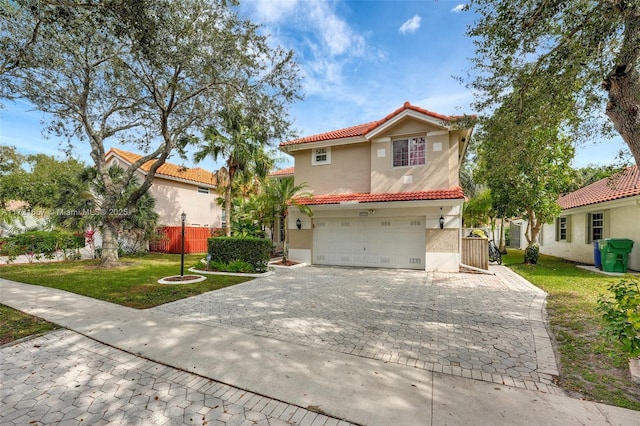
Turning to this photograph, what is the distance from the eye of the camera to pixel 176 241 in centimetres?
2112

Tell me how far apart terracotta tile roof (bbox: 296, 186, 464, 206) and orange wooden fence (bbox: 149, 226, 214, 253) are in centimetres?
1075

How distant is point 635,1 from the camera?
194 inches

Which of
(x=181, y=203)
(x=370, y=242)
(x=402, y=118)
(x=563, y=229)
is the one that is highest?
(x=402, y=118)

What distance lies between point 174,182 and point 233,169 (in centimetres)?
1125

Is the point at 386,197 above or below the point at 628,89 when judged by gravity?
below

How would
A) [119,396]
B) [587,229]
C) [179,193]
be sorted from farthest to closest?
[179,193]
[587,229]
[119,396]

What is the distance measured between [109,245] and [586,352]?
56.9ft

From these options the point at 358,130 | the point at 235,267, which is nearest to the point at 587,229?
the point at 358,130

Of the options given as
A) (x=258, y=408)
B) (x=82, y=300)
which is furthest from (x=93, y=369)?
(x=82, y=300)

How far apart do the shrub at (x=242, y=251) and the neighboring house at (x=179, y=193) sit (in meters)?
9.28

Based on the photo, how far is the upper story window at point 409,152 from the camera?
13.5m

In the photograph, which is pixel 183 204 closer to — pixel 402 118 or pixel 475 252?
pixel 402 118

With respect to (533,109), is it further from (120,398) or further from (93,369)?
(93,369)

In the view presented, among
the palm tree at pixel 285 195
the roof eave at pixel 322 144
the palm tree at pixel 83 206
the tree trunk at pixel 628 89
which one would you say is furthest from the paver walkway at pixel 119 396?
the palm tree at pixel 83 206
